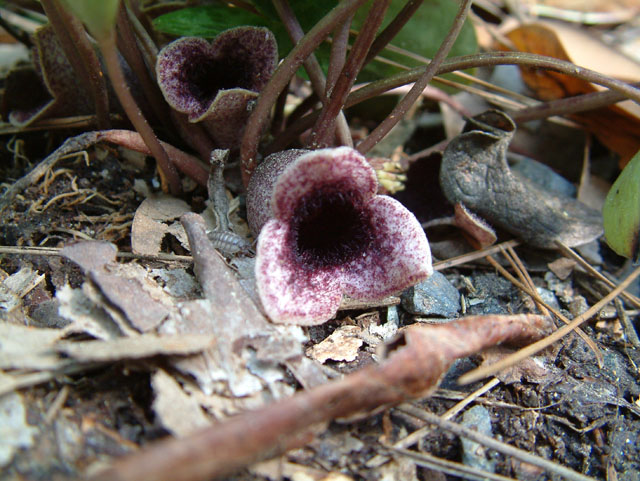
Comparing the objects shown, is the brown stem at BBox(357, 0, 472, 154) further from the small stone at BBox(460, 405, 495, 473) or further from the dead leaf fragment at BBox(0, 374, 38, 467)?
the dead leaf fragment at BBox(0, 374, 38, 467)

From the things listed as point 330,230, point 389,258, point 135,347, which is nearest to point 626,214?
point 389,258

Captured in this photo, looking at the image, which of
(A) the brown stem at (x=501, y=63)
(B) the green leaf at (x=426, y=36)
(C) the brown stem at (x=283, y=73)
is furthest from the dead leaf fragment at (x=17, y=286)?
(B) the green leaf at (x=426, y=36)

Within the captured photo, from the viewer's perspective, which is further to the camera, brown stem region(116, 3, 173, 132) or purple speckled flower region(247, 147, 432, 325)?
brown stem region(116, 3, 173, 132)

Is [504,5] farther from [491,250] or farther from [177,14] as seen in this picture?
[177,14]

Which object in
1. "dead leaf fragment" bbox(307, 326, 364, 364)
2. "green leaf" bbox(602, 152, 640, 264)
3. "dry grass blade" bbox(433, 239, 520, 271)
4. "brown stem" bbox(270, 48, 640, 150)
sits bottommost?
"dead leaf fragment" bbox(307, 326, 364, 364)

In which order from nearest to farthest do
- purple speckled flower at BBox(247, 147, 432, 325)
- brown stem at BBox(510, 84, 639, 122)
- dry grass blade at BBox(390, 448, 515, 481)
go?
dry grass blade at BBox(390, 448, 515, 481)
purple speckled flower at BBox(247, 147, 432, 325)
brown stem at BBox(510, 84, 639, 122)

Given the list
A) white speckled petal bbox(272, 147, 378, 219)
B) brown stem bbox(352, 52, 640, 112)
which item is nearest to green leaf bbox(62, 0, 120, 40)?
white speckled petal bbox(272, 147, 378, 219)

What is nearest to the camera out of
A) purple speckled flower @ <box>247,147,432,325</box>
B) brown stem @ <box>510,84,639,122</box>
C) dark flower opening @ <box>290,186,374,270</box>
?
purple speckled flower @ <box>247,147,432,325</box>

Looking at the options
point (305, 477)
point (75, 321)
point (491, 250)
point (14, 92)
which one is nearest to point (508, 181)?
point (491, 250)
